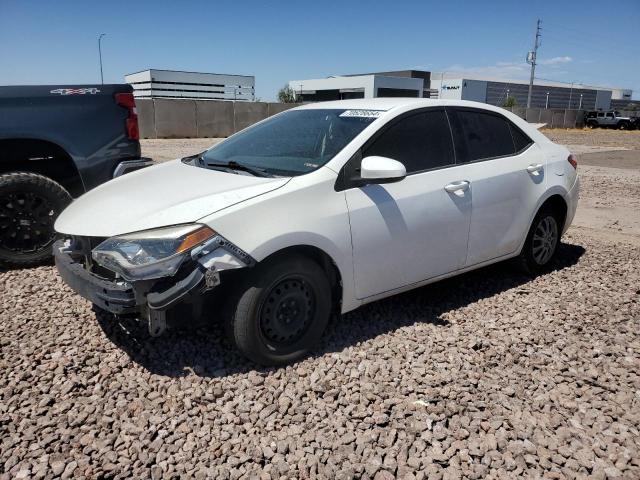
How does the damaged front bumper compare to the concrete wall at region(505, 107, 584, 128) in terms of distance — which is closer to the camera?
the damaged front bumper

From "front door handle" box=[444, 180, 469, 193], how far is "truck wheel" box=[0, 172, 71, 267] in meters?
3.49

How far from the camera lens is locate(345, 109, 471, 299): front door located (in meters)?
3.54

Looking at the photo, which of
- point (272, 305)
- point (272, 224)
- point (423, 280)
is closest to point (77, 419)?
point (272, 305)

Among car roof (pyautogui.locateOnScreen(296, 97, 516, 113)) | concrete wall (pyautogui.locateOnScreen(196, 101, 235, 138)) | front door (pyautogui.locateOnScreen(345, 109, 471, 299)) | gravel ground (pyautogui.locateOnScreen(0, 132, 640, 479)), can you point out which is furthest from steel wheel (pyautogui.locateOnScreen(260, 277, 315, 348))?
concrete wall (pyautogui.locateOnScreen(196, 101, 235, 138))

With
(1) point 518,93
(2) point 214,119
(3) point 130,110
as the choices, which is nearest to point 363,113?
(3) point 130,110

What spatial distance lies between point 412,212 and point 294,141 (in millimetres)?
1062

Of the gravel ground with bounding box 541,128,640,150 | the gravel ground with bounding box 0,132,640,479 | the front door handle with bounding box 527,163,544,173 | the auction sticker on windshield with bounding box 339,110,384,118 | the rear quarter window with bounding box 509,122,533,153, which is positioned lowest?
the gravel ground with bounding box 541,128,640,150

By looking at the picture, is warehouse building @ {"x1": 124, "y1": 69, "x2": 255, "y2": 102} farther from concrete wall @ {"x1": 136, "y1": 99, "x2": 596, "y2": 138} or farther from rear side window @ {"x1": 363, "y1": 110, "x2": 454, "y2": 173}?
rear side window @ {"x1": 363, "y1": 110, "x2": 454, "y2": 173}

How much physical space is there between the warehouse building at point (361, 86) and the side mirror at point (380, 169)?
80.3 meters

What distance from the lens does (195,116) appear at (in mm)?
27641

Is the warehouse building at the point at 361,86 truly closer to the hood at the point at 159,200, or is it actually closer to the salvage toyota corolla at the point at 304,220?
the salvage toyota corolla at the point at 304,220

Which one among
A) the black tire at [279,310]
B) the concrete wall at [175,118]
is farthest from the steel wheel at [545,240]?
the concrete wall at [175,118]

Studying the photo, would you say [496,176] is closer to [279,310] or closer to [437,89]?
[279,310]

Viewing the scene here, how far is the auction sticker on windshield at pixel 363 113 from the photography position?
3856mm
